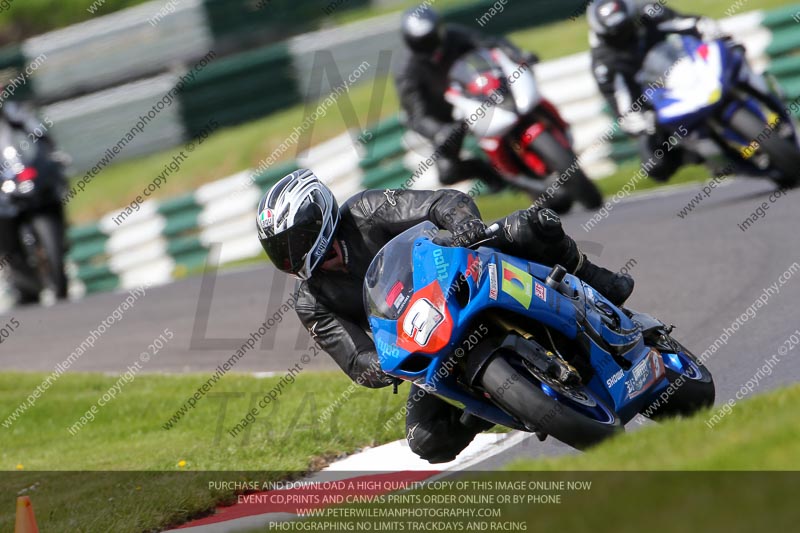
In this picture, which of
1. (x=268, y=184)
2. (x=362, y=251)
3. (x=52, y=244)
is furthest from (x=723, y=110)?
(x=52, y=244)

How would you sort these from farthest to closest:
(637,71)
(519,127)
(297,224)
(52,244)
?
1. (52,244)
2. (519,127)
3. (637,71)
4. (297,224)

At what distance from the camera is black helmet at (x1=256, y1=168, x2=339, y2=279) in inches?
218

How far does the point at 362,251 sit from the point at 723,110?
16.2ft

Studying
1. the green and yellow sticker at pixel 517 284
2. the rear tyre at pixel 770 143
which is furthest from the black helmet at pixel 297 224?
the rear tyre at pixel 770 143

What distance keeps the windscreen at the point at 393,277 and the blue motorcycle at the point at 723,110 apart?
203 inches

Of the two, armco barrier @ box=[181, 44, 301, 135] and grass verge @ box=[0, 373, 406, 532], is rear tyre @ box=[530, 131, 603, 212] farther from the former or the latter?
armco barrier @ box=[181, 44, 301, 135]

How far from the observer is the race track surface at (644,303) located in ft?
24.2

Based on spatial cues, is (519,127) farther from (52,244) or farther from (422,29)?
(52,244)

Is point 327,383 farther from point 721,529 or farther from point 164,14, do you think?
point 164,14

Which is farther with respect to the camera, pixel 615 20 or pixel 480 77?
pixel 480 77

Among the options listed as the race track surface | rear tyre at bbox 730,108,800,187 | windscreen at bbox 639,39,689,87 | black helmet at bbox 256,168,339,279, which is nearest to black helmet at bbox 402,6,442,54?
the race track surface

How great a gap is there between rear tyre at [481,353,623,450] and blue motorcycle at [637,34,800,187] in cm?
550

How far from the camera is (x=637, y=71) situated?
1105 centimetres

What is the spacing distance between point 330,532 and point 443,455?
1.19m
